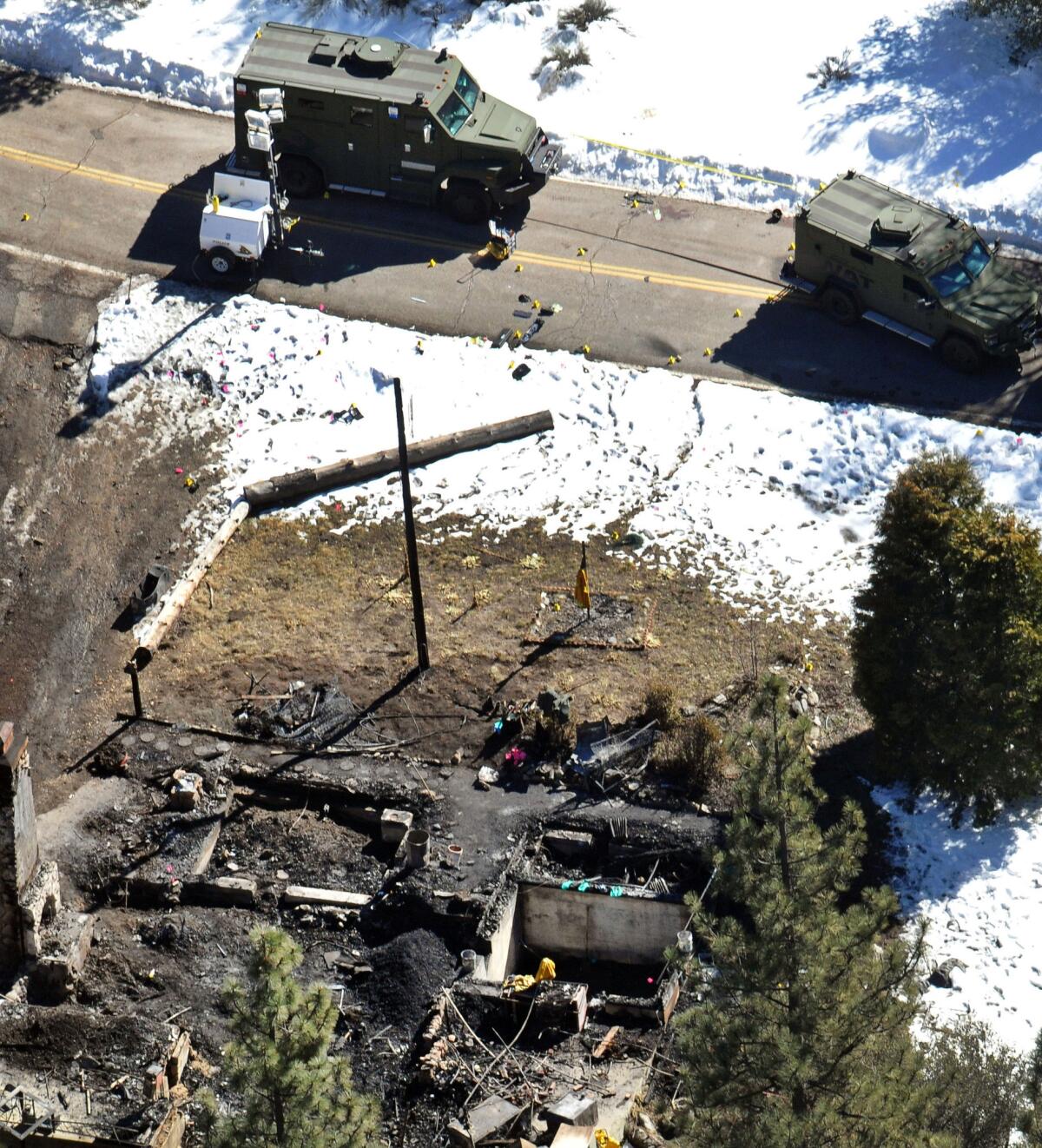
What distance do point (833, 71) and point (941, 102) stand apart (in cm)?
202

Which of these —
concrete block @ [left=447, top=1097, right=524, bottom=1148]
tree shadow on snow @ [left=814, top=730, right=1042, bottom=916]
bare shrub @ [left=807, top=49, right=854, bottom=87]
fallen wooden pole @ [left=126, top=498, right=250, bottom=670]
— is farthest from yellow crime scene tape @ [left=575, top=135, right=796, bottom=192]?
concrete block @ [left=447, top=1097, right=524, bottom=1148]

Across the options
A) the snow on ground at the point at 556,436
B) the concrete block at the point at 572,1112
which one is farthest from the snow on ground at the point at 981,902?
the concrete block at the point at 572,1112

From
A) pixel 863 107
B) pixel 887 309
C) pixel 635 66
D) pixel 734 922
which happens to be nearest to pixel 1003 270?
pixel 887 309

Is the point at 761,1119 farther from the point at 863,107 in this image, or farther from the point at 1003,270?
the point at 863,107

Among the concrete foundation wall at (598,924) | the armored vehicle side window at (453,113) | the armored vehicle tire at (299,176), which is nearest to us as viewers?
the concrete foundation wall at (598,924)

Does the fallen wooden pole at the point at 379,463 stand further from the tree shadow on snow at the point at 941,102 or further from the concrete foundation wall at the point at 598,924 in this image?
the tree shadow on snow at the point at 941,102

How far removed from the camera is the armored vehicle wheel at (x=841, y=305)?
92.8ft

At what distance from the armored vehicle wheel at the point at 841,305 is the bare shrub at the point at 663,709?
26.4ft

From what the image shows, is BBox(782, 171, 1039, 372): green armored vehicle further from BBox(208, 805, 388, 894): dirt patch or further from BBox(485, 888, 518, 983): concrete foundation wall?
BBox(208, 805, 388, 894): dirt patch

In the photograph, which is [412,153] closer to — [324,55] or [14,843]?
[324,55]

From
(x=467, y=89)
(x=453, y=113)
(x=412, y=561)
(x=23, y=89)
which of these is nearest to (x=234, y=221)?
(x=453, y=113)

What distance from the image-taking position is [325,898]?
841 inches

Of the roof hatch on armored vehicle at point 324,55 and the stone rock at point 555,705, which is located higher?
the roof hatch on armored vehicle at point 324,55

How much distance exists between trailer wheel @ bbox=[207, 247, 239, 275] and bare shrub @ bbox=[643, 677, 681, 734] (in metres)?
10.4
